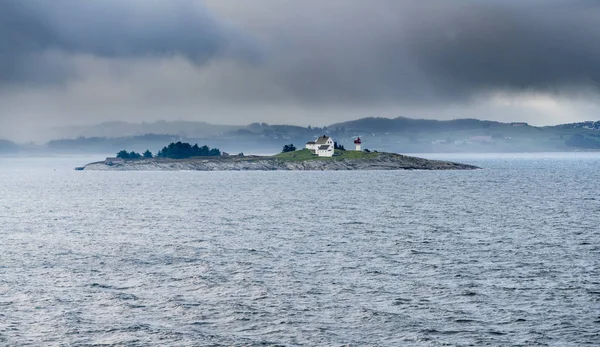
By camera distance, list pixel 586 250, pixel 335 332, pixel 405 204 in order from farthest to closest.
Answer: pixel 405 204 → pixel 586 250 → pixel 335 332

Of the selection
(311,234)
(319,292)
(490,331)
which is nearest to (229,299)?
(319,292)

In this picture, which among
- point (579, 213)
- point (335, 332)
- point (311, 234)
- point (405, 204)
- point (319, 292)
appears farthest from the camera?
point (405, 204)

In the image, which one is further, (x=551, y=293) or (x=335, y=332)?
(x=551, y=293)

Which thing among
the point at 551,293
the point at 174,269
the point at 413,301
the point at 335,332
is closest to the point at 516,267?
the point at 551,293

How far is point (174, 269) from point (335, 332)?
70.1 feet

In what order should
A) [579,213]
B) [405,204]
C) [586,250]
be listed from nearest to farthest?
[586,250]
[579,213]
[405,204]

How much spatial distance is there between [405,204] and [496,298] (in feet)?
261

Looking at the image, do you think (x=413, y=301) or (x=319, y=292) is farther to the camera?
(x=319, y=292)

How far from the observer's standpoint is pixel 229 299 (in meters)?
39.2

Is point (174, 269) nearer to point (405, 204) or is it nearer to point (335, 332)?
point (335, 332)

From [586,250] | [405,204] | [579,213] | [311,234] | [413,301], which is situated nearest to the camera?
[413,301]

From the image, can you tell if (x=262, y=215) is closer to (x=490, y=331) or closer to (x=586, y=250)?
(x=586, y=250)

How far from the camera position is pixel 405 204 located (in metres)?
118

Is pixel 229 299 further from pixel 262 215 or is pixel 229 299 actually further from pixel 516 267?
pixel 262 215
